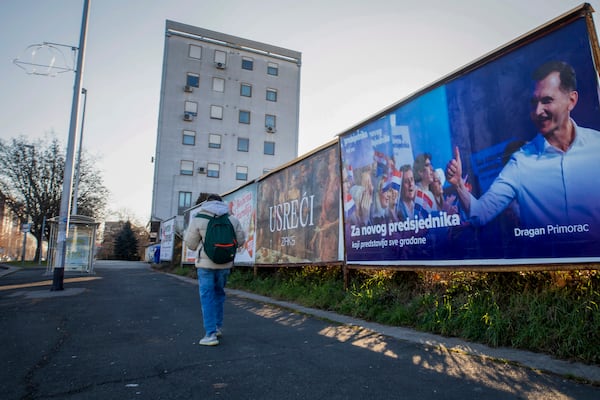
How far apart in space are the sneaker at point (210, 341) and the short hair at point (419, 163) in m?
3.71

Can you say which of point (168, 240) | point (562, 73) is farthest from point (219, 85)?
point (562, 73)

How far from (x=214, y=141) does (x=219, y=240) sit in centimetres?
3705

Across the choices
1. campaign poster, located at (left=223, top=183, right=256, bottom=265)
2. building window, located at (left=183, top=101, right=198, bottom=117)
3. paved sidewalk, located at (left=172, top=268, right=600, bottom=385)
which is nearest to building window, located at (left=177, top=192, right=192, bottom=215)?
building window, located at (left=183, top=101, right=198, bottom=117)

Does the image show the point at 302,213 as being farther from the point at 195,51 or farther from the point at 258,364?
the point at 195,51

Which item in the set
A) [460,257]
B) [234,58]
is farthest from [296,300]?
[234,58]

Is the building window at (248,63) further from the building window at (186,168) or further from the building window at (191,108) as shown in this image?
the building window at (186,168)

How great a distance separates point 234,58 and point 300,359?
4257 centimetres

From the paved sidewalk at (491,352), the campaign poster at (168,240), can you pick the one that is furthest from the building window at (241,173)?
the paved sidewalk at (491,352)

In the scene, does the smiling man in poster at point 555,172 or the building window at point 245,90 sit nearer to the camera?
the smiling man in poster at point 555,172

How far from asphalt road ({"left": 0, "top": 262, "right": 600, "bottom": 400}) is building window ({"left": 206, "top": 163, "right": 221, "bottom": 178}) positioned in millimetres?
34428

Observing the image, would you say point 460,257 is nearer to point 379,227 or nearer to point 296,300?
point 379,227

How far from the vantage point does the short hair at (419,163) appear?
6.22 metres

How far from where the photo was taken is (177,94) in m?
39.4

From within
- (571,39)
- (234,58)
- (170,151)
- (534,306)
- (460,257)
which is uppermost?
(234,58)
